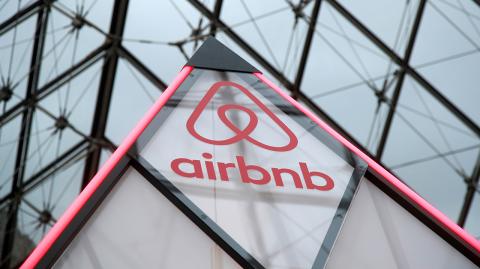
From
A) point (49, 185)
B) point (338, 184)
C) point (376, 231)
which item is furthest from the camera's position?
point (49, 185)

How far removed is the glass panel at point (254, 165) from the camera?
425 centimetres

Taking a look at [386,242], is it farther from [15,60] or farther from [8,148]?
[8,148]

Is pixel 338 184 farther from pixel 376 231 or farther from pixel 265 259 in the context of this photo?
pixel 265 259

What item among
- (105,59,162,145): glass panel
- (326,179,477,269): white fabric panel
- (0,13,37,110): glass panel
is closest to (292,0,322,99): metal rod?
(105,59,162,145): glass panel

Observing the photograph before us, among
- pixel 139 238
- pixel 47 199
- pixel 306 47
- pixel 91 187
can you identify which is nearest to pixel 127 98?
pixel 47 199

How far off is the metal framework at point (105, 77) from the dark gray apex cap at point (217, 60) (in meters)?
11.6

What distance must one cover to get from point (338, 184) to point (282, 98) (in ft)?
2.80

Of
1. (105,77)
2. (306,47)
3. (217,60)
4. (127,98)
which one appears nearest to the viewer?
(217,60)

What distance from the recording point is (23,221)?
1994 centimetres

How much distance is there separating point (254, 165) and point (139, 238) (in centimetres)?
106

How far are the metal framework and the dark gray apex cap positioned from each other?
1159cm

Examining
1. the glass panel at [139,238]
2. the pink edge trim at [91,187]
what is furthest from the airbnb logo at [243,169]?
the glass panel at [139,238]

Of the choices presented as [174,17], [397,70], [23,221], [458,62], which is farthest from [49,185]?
[458,62]

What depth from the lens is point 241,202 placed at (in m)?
4.41
